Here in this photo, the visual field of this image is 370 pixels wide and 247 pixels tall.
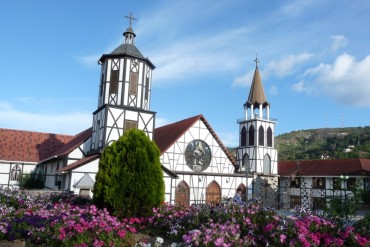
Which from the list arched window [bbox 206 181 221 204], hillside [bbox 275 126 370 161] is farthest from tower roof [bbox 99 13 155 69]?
hillside [bbox 275 126 370 161]

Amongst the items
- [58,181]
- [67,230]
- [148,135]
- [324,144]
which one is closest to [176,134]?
[148,135]

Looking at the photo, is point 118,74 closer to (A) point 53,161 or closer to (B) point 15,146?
(A) point 53,161

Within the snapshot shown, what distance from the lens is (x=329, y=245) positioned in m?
6.35

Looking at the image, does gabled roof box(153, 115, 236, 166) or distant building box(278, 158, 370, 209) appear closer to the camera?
gabled roof box(153, 115, 236, 166)

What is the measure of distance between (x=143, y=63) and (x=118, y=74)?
7.11 feet

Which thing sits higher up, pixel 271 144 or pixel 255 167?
pixel 271 144

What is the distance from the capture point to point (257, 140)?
38.8m

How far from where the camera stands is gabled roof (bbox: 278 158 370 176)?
35.2m

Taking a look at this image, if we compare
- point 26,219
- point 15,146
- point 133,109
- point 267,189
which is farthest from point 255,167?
point 26,219

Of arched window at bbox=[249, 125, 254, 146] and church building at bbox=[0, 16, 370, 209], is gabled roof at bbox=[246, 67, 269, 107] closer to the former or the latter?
church building at bbox=[0, 16, 370, 209]

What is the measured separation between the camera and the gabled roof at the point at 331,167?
116 ft

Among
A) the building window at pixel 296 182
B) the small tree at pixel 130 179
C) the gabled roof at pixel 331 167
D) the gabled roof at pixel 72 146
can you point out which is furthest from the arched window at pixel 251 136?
the small tree at pixel 130 179

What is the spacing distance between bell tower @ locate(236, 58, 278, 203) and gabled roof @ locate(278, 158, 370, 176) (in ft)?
10.0

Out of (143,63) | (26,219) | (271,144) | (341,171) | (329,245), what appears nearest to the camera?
(329,245)
